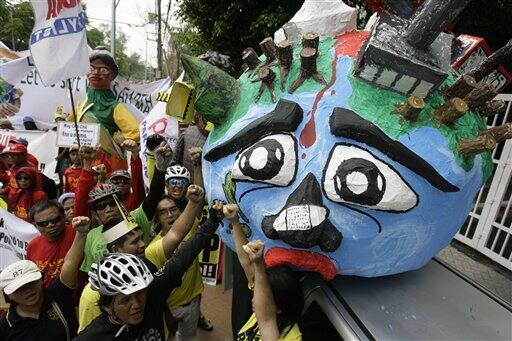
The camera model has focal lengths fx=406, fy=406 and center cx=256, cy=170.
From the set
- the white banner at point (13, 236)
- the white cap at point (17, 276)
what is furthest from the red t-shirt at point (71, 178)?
the white cap at point (17, 276)

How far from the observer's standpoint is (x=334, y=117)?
1.76m

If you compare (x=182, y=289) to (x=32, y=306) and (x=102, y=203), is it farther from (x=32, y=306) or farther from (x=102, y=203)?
(x=32, y=306)

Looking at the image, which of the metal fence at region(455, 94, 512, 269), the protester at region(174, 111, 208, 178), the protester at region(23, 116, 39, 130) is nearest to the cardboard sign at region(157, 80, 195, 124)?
the protester at region(174, 111, 208, 178)

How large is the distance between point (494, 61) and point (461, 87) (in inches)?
13.6

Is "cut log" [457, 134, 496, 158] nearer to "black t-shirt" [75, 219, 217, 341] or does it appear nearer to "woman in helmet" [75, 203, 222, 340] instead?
"black t-shirt" [75, 219, 217, 341]

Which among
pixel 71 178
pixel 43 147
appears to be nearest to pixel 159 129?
pixel 71 178

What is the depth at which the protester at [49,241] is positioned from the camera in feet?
8.84

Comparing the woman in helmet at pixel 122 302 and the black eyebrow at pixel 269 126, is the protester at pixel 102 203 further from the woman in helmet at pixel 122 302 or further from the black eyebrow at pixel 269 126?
the black eyebrow at pixel 269 126

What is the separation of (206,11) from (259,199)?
7.20 metres

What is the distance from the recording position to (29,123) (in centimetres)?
643

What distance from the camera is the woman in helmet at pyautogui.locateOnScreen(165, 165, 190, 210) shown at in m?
3.00

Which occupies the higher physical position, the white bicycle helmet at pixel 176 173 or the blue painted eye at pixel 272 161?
the blue painted eye at pixel 272 161

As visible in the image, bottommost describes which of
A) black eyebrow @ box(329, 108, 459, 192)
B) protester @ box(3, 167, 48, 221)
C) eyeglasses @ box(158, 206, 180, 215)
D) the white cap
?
protester @ box(3, 167, 48, 221)

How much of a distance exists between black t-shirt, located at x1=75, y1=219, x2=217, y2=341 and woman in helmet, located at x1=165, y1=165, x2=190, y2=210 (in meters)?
0.64
